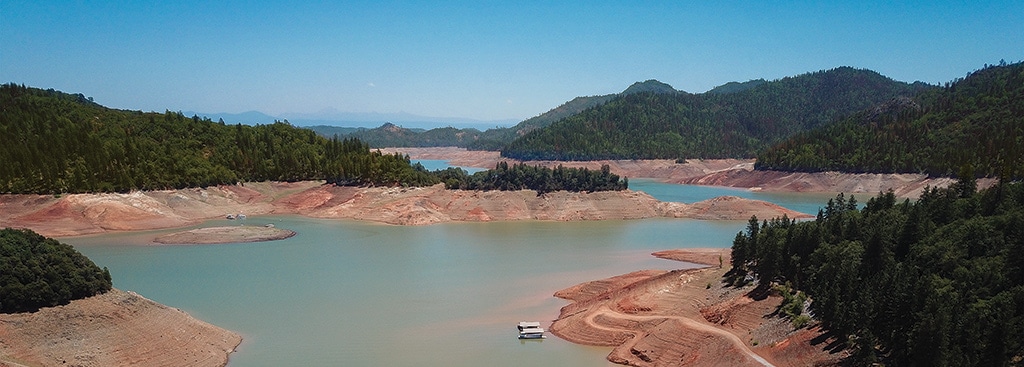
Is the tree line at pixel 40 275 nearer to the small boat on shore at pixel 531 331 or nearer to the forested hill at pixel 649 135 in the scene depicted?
the small boat on shore at pixel 531 331

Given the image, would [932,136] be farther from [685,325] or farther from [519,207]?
[685,325]

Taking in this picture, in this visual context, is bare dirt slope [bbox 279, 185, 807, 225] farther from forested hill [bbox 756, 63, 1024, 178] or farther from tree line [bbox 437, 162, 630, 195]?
forested hill [bbox 756, 63, 1024, 178]

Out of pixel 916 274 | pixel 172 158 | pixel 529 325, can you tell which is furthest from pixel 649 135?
pixel 916 274

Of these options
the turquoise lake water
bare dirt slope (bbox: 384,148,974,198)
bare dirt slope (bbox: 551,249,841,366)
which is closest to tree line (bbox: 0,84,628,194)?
the turquoise lake water

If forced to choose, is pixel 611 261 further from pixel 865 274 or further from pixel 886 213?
pixel 865 274

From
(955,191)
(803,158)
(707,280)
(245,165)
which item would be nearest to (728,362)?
(707,280)

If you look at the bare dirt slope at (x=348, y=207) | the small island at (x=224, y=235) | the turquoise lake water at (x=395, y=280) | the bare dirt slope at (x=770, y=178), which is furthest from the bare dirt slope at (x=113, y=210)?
the bare dirt slope at (x=770, y=178)
